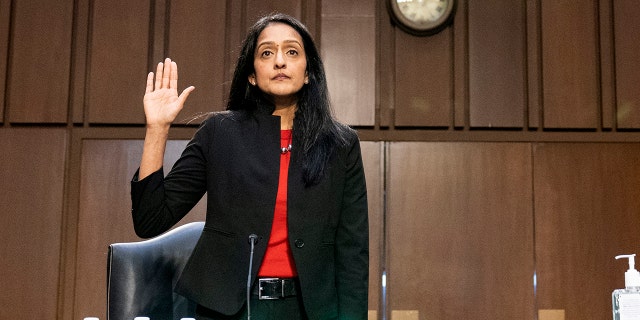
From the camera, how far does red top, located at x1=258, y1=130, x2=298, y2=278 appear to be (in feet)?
5.95

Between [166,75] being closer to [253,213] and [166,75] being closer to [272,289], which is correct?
[253,213]

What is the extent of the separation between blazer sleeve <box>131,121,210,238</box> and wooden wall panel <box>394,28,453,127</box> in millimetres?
2484

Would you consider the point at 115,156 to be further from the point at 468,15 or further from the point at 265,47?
the point at 265,47

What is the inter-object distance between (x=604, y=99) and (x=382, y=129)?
1.27 metres

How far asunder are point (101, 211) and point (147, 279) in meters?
2.20

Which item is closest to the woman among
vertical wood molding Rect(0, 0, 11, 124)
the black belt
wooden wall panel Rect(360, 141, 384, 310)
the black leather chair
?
the black belt

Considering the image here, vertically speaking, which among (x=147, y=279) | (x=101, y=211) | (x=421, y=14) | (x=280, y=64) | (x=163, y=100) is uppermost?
(x=421, y=14)

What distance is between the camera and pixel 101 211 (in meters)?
4.28

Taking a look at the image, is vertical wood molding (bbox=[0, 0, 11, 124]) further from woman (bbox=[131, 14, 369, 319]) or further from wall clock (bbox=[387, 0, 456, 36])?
woman (bbox=[131, 14, 369, 319])

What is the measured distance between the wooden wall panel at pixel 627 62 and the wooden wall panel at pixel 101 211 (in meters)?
2.44

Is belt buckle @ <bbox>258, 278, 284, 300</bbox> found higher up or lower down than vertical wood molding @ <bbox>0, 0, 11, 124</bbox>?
lower down

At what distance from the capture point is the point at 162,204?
1851 mm

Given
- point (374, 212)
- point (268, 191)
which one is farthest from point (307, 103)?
point (374, 212)

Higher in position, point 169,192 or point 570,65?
point 570,65
